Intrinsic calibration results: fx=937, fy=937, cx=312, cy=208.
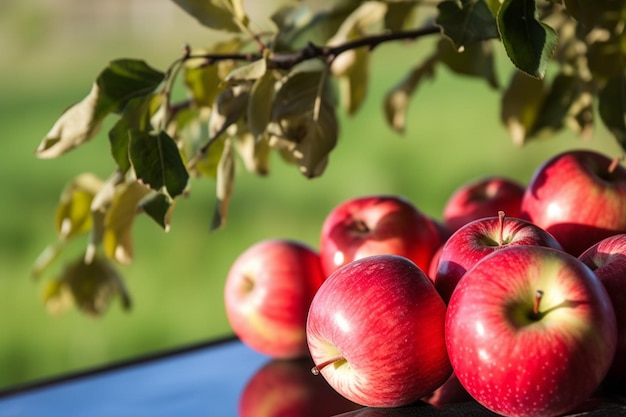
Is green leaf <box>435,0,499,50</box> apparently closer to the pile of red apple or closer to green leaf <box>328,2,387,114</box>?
the pile of red apple

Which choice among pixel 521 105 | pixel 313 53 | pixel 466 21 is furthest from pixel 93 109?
pixel 521 105

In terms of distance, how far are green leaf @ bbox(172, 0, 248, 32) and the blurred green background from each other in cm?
74

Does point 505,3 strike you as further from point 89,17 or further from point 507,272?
point 89,17

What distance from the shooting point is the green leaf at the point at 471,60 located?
112 cm

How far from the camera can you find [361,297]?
0.73m

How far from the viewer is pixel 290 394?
0.88 m

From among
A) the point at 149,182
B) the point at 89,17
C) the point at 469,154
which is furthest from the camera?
the point at 89,17

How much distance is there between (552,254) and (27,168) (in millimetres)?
2809

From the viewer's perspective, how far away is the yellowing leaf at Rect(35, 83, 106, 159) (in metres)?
0.87

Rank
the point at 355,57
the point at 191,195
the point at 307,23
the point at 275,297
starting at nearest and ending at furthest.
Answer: the point at 275,297 < the point at 307,23 < the point at 355,57 < the point at 191,195

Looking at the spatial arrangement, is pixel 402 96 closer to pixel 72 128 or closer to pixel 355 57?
pixel 355 57

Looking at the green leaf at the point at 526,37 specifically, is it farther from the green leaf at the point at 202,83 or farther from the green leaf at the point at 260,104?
the green leaf at the point at 202,83

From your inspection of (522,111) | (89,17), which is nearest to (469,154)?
(522,111)

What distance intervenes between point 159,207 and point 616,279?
39cm
